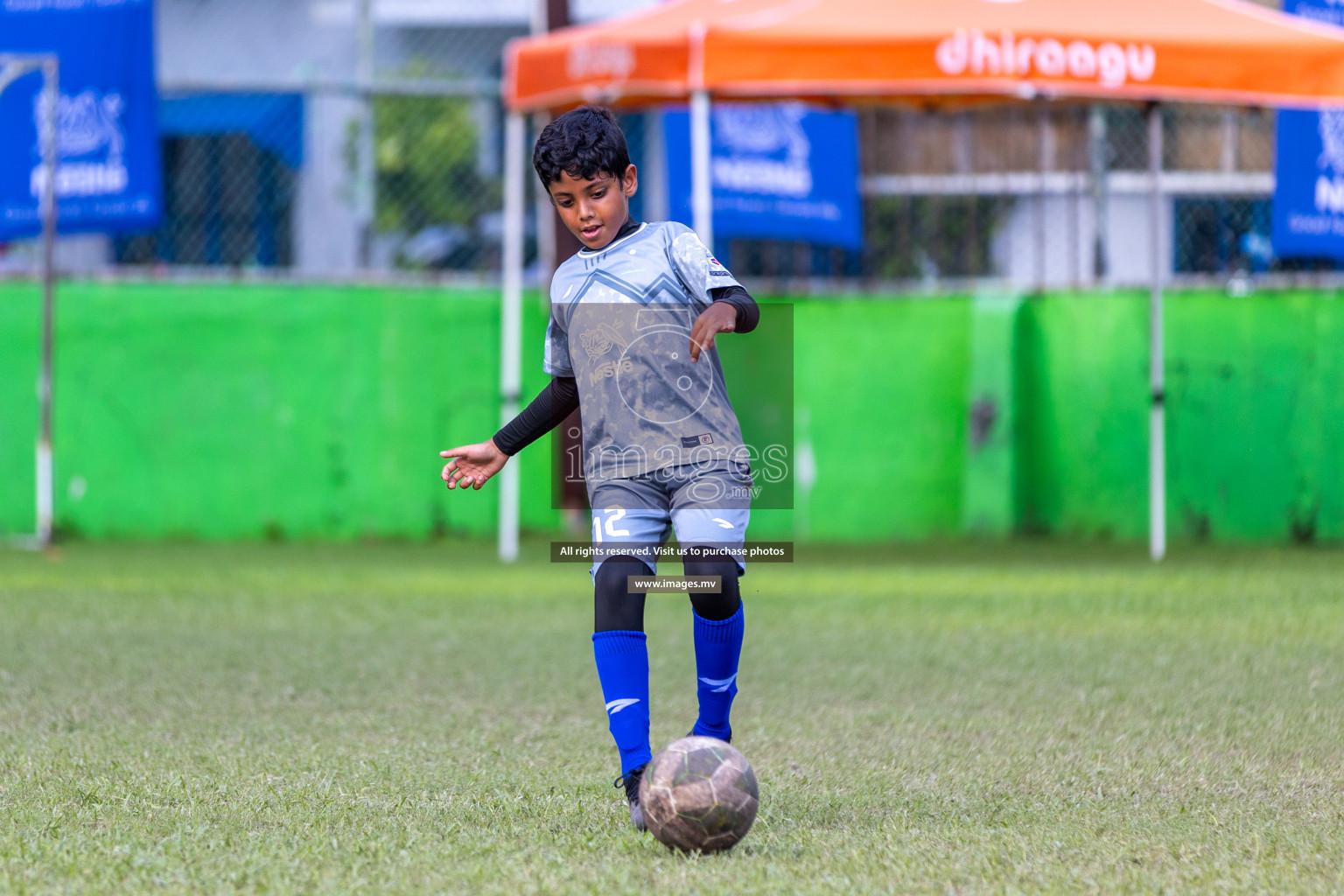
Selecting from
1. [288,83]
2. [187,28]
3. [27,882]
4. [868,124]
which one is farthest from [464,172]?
[27,882]

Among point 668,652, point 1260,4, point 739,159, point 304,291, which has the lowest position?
point 668,652

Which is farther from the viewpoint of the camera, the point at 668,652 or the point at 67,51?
the point at 67,51

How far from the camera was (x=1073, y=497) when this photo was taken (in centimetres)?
1009

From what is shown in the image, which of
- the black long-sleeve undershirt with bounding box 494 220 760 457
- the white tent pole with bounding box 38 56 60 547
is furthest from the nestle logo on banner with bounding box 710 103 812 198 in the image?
the black long-sleeve undershirt with bounding box 494 220 760 457

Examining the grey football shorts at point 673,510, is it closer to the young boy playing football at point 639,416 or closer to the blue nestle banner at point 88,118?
the young boy playing football at point 639,416

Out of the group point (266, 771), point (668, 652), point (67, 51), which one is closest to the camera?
point (266, 771)

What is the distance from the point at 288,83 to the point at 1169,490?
19.4 ft

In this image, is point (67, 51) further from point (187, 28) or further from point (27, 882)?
point (27, 882)

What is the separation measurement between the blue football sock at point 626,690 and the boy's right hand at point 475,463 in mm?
508

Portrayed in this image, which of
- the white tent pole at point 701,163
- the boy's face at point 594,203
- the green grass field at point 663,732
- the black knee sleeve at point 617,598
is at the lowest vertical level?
the green grass field at point 663,732

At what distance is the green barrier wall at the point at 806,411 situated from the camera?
386 inches

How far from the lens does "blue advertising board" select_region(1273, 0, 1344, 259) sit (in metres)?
Result: 9.84

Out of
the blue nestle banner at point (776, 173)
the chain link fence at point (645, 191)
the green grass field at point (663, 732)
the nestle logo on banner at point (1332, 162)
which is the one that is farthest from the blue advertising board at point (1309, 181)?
the blue nestle banner at point (776, 173)

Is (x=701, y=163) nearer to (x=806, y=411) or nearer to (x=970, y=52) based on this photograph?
(x=970, y=52)
